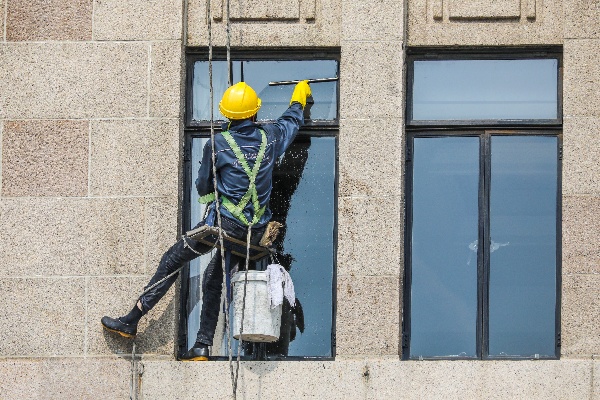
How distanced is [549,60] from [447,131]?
120 cm

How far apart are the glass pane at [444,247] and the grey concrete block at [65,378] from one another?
2.80 meters

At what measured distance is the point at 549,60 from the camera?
19.9 meters

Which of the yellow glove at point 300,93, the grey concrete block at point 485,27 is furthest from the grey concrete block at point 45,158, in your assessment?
the grey concrete block at point 485,27

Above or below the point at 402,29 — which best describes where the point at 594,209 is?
below

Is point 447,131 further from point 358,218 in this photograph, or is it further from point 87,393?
point 87,393

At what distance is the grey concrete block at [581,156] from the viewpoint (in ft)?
63.5

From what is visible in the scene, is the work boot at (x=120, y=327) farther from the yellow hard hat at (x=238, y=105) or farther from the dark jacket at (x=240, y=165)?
the yellow hard hat at (x=238, y=105)

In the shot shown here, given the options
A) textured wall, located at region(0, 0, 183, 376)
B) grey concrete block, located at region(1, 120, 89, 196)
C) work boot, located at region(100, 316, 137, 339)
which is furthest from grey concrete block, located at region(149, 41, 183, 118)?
work boot, located at region(100, 316, 137, 339)

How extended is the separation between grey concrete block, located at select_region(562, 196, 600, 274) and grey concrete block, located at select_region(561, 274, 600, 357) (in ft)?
0.38

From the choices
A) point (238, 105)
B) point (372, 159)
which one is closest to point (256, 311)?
point (372, 159)

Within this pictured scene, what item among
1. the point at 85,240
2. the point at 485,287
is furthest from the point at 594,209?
the point at 85,240

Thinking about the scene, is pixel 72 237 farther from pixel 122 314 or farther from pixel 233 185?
pixel 233 185

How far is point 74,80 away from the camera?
1989 centimetres

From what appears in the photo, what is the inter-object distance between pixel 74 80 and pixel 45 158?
81 centimetres
